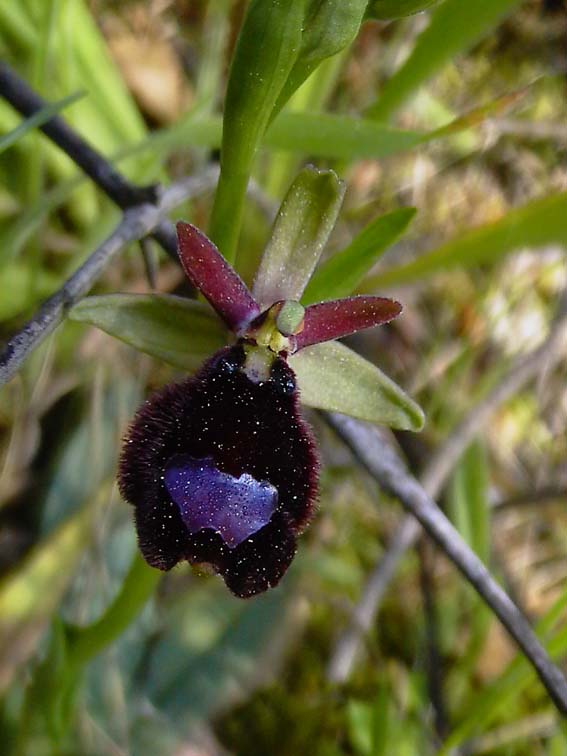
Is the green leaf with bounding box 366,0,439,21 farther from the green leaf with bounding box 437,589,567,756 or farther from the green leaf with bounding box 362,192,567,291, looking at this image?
the green leaf with bounding box 437,589,567,756

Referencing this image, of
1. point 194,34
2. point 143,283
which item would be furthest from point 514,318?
point 194,34

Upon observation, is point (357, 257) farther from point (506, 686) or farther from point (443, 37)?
point (506, 686)

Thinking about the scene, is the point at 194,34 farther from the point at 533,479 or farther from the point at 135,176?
the point at 533,479

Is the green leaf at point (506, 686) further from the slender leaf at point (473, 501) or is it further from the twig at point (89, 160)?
the twig at point (89, 160)

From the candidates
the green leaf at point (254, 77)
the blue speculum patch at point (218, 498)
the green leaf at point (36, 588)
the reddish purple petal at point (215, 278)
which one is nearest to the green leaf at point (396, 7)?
the green leaf at point (254, 77)

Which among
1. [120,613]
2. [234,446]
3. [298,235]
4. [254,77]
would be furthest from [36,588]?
[254,77]

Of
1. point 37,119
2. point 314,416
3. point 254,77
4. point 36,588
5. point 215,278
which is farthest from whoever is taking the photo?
point 314,416

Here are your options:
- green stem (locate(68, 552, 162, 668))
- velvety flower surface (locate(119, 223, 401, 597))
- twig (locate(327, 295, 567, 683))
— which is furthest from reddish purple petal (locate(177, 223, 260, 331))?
twig (locate(327, 295, 567, 683))
